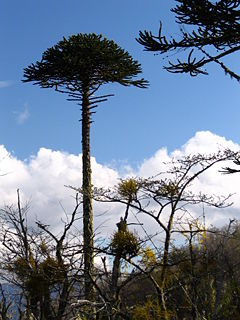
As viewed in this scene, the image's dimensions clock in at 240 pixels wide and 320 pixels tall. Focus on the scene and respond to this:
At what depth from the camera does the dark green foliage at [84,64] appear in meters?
12.6

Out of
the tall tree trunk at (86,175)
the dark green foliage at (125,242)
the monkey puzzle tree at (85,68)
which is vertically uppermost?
the monkey puzzle tree at (85,68)

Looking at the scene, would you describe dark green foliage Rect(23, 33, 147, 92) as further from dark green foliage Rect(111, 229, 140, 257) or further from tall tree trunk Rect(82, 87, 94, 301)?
dark green foliage Rect(111, 229, 140, 257)

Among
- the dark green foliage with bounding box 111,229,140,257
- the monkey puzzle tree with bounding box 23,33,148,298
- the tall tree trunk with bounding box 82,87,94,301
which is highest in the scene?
the monkey puzzle tree with bounding box 23,33,148,298

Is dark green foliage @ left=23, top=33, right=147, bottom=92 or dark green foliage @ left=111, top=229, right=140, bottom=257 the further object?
dark green foliage @ left=23, top=33, right=147, bottom=92

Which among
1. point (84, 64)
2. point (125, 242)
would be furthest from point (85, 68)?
point (125, 242)

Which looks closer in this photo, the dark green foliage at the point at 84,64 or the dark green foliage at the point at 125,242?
the dark green foliage at the point at 125,242

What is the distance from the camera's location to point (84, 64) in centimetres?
1271

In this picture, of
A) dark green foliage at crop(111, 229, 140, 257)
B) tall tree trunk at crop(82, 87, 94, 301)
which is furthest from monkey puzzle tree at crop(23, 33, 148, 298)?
dark green foliage at crop(111, 229, 140, 257)

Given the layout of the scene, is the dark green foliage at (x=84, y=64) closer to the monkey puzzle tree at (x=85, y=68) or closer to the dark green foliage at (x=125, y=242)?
the monkey puzzle tree at (x=85, y=68)

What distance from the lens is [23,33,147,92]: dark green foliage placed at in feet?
41.4

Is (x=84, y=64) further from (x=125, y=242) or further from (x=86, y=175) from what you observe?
(x=125, y=242)

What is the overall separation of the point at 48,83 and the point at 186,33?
815 cm

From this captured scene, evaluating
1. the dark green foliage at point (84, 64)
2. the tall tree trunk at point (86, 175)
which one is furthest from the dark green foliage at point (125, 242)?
the dark green foliage at point (84, 64)

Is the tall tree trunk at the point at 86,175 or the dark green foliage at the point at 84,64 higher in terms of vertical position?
the dark green foliage at the point at 84,64
